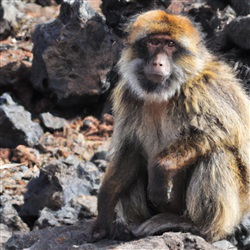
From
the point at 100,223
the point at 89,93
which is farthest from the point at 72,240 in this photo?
the point at 89,93

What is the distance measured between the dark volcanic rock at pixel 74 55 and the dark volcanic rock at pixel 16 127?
0.70 metres

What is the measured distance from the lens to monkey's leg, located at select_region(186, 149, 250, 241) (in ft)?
19.3

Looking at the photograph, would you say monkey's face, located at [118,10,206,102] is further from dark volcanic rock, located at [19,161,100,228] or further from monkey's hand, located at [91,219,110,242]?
dark volcanic rock, located at [19,161,100,228]

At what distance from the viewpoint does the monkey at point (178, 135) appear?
5.89m

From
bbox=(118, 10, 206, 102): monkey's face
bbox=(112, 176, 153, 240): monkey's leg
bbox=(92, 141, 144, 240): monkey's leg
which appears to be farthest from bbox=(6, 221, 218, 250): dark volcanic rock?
bbox=(118, 10, 206, 102): monkey's face

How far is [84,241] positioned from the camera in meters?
6.37

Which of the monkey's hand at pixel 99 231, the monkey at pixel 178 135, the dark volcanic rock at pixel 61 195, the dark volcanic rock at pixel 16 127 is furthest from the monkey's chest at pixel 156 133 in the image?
the dark volcanic rock at pixel 16 127

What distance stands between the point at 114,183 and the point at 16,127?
3399mm

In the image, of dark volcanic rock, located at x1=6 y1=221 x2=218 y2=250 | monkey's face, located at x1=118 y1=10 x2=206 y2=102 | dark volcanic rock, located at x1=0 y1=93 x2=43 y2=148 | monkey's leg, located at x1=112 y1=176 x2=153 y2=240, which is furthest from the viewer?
dark volcanic rock, located at x1=0 y1=93 x2=43 y2=148

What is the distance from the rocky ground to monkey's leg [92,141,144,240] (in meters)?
1.32

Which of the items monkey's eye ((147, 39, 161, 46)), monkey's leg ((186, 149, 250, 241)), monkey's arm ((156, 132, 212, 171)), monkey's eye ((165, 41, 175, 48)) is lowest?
monkey's leg ((186, 149, 250, 241))

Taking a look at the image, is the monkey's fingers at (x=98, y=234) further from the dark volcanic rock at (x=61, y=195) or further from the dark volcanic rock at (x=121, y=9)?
the dark volcanic rock at (x=121, y=9)

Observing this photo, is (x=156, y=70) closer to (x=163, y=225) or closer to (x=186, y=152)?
(x=186, y=152)

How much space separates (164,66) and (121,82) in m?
0.67
